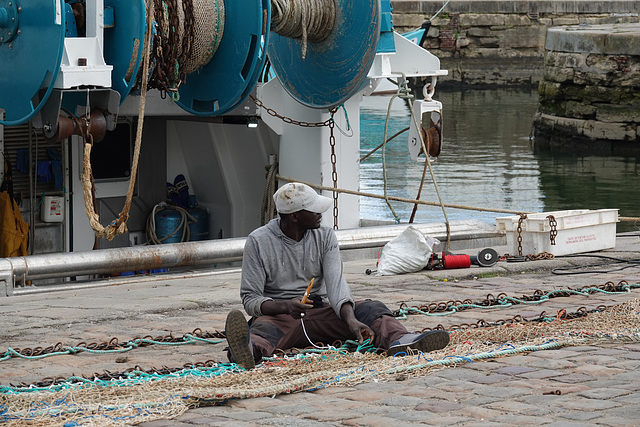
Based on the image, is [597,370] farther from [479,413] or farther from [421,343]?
[479,413]

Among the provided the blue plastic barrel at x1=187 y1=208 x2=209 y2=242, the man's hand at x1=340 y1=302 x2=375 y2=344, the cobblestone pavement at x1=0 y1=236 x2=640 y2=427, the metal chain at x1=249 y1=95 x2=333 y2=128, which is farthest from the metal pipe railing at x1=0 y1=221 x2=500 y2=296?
the man's hand at x1=340 y1=302 x2=375 y2=344

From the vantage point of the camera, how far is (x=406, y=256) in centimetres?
948

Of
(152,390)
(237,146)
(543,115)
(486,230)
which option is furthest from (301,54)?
(543,115)

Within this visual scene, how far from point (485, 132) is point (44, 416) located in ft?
90.5

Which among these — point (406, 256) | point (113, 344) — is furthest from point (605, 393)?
point (406, 256)

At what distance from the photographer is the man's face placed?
5.95 meters

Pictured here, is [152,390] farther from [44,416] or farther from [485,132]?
[485,132]

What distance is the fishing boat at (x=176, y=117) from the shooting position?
28.4 feet

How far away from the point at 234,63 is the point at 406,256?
2264mm

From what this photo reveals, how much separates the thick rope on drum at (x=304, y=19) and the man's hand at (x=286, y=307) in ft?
15.0

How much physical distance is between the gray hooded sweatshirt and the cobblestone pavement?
1.41ft

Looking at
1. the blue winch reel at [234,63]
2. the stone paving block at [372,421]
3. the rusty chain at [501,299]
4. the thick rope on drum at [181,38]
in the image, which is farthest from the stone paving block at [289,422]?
the blue winch reel at [234,63]

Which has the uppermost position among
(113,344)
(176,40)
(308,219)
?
(176,40)

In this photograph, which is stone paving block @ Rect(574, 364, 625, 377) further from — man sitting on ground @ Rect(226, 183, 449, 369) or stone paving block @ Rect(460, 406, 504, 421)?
stone paving block @ Rect(460, 406, 504, 421)
